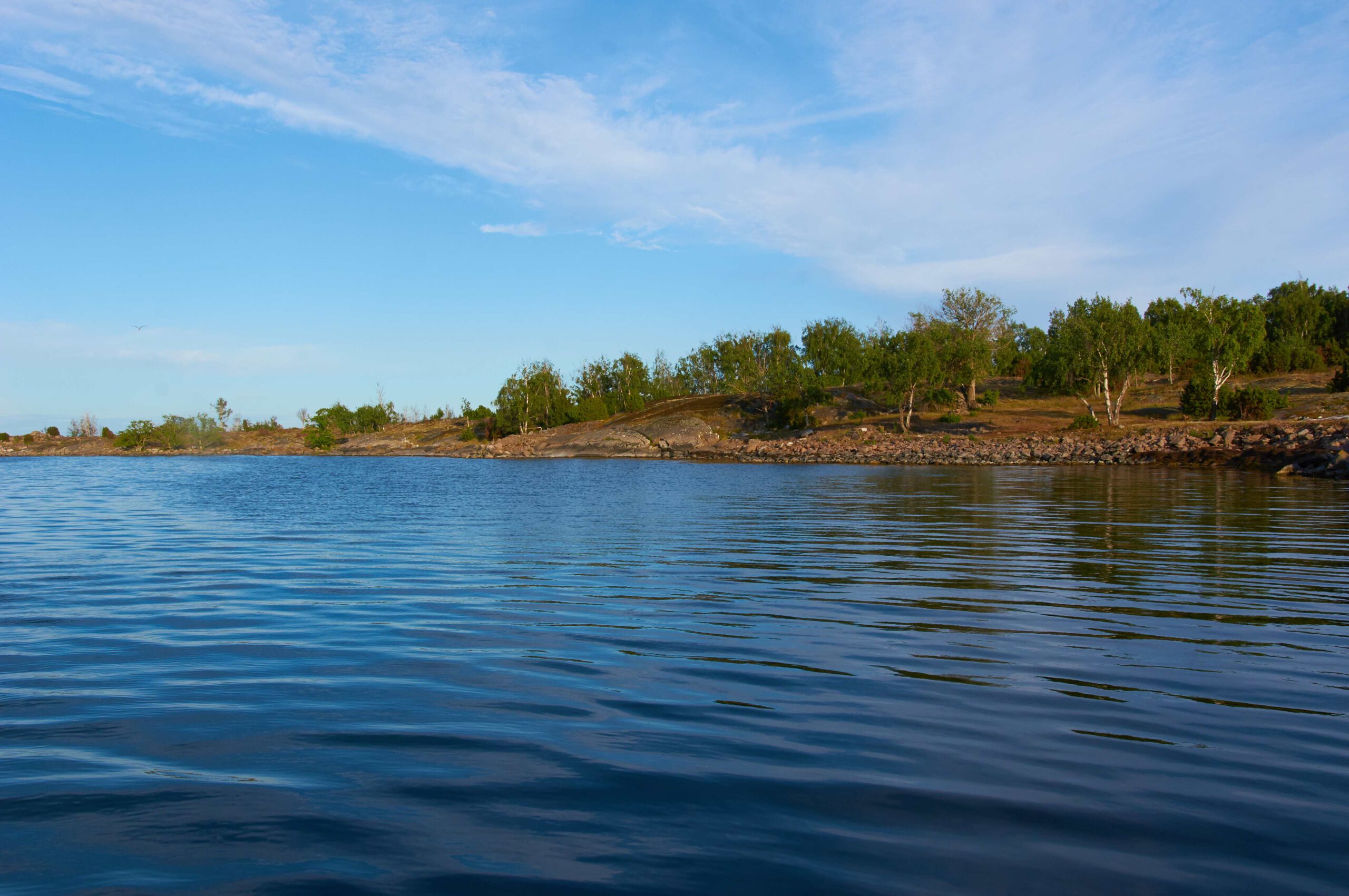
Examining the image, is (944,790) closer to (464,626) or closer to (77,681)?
(464,626)

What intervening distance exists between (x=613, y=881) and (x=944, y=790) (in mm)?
2020

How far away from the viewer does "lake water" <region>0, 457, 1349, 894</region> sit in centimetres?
397

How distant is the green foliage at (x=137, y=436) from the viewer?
438ft

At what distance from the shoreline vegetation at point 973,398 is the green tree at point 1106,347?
0.14 m

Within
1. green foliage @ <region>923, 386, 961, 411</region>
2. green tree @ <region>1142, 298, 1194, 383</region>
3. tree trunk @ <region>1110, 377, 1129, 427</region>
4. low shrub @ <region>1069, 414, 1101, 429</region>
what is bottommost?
low shrub @ <region>1069, 414, 1101, 429</region>

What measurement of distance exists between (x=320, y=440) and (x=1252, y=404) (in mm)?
114656

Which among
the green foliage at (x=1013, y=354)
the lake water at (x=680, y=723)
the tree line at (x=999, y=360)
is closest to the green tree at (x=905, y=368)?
the tree line at (x=999, y=360)

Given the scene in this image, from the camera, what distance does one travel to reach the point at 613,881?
3.77 metres

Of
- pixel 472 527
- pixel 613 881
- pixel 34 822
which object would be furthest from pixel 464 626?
pixel 472 527

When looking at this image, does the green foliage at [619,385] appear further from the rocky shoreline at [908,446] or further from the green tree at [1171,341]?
the green tree at [1171,341]

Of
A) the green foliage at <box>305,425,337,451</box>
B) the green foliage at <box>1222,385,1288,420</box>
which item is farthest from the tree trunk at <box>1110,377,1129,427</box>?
the green foliage at <box>305,425,337,451</box>

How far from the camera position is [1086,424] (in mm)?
62219

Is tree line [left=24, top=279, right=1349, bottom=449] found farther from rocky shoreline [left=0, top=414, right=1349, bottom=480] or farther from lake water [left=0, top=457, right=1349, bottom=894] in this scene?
lake water [left=0, top=457, right=1349, bottom=894]

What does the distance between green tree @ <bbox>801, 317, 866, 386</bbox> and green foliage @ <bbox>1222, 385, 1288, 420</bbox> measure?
1729 inches
